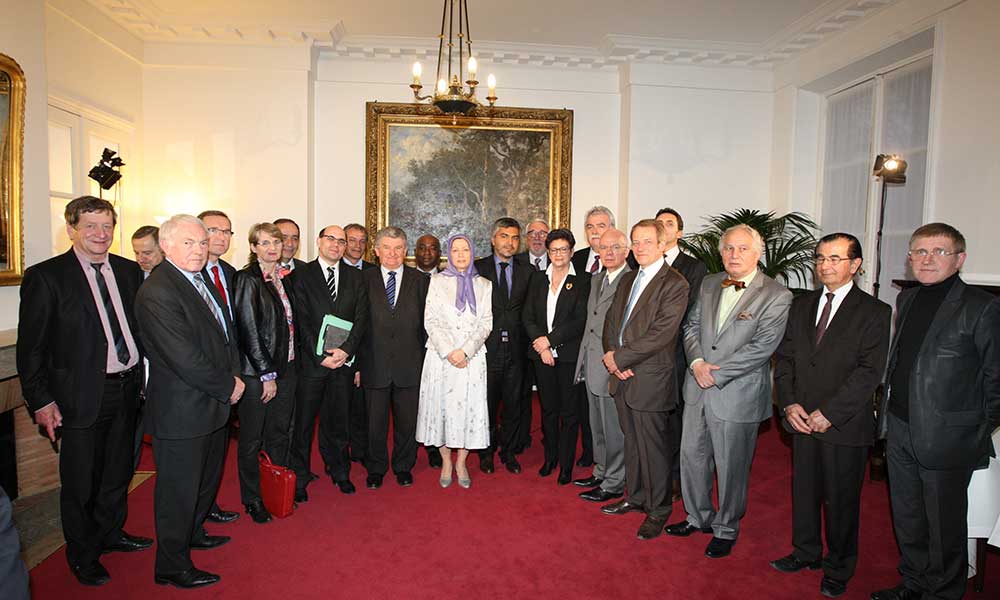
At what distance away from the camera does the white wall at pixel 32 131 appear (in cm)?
432

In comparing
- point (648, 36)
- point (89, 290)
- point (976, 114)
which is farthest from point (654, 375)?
point (648, 36)

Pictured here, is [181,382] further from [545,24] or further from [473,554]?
[545,24]

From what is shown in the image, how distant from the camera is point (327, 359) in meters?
4.03

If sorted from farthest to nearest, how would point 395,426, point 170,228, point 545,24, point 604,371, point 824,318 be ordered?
point 545,24 → point 395,426 → point 604,371 → point 824,318 → point 170,228

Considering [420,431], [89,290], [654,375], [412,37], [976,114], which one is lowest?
[420,431]

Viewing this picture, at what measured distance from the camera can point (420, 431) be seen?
14.1 feet

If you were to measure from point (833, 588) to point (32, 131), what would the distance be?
245 inches

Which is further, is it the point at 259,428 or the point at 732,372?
the point at 259,428

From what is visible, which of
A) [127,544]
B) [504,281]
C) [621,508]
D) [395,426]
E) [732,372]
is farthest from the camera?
[504,281]

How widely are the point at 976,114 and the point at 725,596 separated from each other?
4509 millimetres

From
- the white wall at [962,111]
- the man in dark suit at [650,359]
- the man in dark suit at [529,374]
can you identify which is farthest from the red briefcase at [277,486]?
the white wall at [962,111]

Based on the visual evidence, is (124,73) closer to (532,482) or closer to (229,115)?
(229,115)

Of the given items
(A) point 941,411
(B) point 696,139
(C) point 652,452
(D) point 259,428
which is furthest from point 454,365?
(B) point 696,139

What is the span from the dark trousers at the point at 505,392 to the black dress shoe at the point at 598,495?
81 cm
